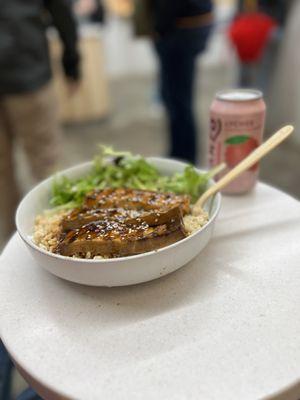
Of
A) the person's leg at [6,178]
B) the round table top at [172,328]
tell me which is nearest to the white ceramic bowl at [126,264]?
the round table top at [172,328]

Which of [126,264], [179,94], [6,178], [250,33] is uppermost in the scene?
[250,33]

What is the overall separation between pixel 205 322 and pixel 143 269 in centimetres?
11

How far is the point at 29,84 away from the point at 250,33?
1.52 m

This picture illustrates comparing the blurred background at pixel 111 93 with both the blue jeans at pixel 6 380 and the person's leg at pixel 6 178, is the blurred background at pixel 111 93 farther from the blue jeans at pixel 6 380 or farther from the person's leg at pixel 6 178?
the blue jeans at pixel 6 380

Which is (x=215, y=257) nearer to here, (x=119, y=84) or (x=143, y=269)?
(x=143, y=269)

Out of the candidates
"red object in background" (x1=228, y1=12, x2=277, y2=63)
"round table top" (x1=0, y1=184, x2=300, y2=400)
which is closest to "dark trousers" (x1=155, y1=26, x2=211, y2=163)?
"red object in background" (x1=228, y1=12, x2=277, y2=63)

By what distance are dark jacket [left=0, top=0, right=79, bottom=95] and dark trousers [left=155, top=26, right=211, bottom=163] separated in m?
0.54

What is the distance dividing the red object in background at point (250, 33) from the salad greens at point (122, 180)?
186 cm

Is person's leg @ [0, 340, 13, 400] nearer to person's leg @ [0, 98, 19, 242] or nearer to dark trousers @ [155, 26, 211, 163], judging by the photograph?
person's leg @ [0, 98, 19, 242]

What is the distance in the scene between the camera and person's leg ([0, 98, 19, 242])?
146cm

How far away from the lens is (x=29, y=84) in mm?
1356

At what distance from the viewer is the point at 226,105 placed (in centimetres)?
75

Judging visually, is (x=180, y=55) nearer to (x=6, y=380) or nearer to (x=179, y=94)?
(x=179, y=94)

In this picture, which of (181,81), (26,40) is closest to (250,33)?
(181,81)
